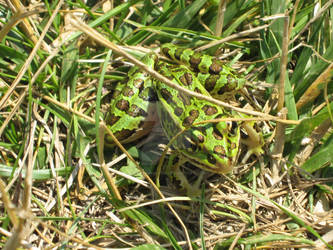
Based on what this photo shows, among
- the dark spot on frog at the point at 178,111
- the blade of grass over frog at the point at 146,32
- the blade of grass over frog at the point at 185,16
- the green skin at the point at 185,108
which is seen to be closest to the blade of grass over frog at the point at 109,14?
the blade of grass over frog at the point at 146,32

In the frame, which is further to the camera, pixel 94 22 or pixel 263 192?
pixel 94 22

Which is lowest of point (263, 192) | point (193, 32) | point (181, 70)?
point (263, 192)

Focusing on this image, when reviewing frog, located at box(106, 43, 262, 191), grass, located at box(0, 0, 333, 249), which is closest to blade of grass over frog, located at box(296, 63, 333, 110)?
grass, located at box(0, 0, 333, 249)

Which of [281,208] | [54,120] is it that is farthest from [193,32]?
[281,208]

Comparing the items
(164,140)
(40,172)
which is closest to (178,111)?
(164,140)

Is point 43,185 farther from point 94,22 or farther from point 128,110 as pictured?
→ point 94,22

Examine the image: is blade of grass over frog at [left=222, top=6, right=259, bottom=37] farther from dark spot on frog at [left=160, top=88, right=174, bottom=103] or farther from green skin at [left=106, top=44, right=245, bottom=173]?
dark spot on frog at [left=160, top=88, right=174, bottom=103]

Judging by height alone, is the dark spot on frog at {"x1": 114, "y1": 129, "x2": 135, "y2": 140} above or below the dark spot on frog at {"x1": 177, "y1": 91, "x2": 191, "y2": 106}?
below

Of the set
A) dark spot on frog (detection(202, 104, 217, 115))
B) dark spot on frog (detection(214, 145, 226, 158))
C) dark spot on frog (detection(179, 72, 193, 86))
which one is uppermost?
dark spot on frog (detection(179, 72, 193, 86))
